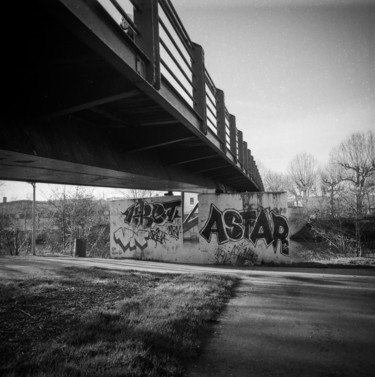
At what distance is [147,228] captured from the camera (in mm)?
13633

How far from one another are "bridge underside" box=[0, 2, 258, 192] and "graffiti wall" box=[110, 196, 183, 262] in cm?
733

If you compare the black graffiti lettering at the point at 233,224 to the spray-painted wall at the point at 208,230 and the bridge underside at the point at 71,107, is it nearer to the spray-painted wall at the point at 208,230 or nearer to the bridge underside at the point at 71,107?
the spray-painted wall at the point at 208,230

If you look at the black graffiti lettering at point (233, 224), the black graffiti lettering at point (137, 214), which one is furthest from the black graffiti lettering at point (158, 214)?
the black graffiti lettering at point (233, 224)

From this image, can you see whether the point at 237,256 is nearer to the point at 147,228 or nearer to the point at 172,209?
the point at 172,209

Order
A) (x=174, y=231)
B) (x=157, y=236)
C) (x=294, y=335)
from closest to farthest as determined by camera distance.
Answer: (x=294, y=335) < (x=174, y=231) < (x=157, y=236)

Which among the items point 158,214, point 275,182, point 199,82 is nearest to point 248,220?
point 158,214

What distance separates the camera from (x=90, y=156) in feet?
14.9

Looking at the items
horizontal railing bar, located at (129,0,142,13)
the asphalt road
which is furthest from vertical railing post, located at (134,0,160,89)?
the asphalt road

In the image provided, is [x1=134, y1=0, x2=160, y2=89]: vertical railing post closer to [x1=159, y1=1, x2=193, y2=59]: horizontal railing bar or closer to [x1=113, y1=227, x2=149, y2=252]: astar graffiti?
[x1=159, y1=1, x2=193, y2=59]: horizontal railing bar

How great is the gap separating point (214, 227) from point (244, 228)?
4.28 feet

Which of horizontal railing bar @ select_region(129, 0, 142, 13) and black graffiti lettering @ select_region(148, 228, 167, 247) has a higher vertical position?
horizontal railing bar @ select_region(129, 0, 142, 13)

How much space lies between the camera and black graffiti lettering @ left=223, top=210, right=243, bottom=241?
37.8ft

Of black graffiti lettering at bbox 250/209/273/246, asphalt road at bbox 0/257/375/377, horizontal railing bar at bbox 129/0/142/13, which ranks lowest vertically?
asphalt road at bbox 0/257/375/377

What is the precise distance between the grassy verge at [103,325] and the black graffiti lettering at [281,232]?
495 centimetres
